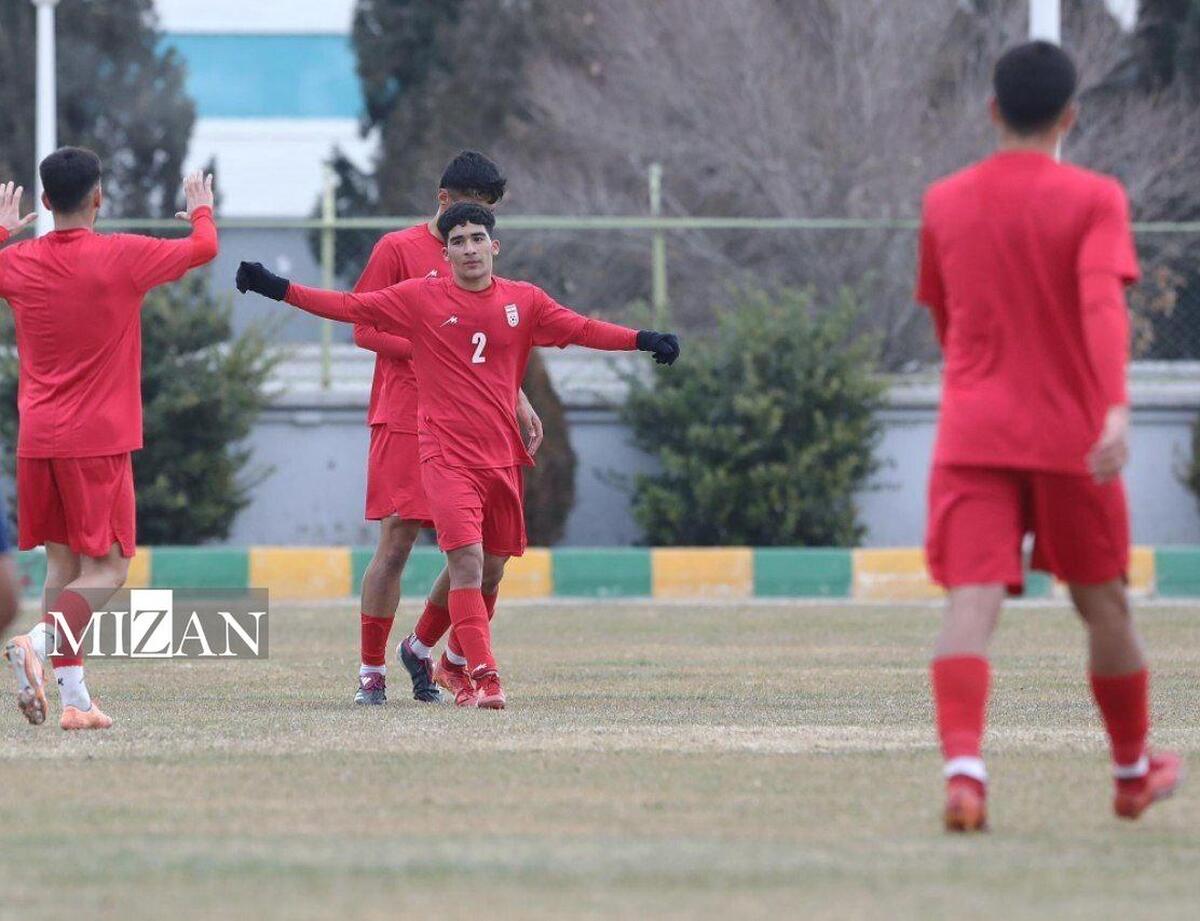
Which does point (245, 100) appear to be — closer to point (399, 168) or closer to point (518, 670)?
point (399, 168)

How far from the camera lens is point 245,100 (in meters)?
39.8

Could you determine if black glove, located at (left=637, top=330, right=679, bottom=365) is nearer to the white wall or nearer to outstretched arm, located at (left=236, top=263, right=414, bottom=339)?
outstretched arm, located at (left=236, top=263, right=414, bottom=339)

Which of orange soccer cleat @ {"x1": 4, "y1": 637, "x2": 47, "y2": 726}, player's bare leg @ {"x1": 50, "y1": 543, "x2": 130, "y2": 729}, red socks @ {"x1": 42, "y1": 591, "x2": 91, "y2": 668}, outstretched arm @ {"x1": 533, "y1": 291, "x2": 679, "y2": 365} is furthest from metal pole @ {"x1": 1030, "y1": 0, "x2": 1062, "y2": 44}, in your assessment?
orange soccer cleat @ {"x1": 4, "y1": 637, "x2": 47, "y2": 726}

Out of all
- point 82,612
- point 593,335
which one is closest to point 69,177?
point 82,612

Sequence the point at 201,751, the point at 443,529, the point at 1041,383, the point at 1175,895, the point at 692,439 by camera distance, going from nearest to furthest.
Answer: the point at 1175,895
the point at 1041,383
the point at 201,751
the point at 443,529
the point at 692,439

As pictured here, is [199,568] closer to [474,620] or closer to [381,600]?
[381,600]

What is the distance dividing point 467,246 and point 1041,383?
340 cm

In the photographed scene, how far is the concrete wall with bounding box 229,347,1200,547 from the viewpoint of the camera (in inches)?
748

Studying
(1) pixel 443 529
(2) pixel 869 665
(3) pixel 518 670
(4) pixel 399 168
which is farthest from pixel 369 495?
(4) pixel 399 168

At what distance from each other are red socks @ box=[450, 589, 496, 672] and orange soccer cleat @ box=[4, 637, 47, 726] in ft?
5.02

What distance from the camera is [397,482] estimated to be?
29.1ft

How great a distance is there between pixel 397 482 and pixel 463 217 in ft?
3.42

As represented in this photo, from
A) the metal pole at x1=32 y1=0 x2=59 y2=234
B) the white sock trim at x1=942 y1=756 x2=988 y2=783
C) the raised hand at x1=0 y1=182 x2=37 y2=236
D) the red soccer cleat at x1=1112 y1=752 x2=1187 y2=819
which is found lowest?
the red soccer cleat at x1=1112 y1=752 x2=1187 y2=819

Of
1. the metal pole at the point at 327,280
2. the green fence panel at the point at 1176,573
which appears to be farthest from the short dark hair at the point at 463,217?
the metal pole at the point at 327,280
